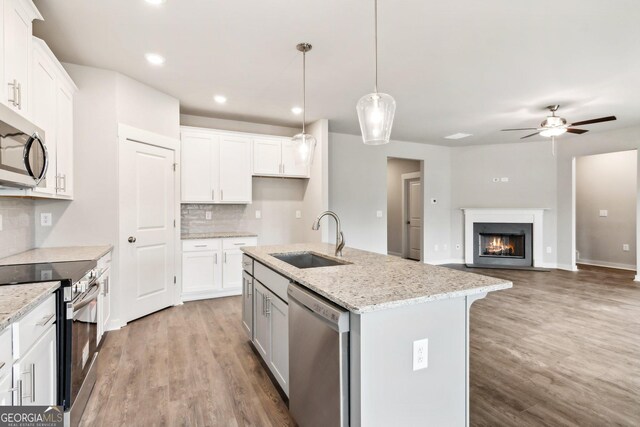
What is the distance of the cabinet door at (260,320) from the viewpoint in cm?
236

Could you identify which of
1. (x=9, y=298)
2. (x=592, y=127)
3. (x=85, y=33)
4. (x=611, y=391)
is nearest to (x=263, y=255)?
(x=9, y=298)

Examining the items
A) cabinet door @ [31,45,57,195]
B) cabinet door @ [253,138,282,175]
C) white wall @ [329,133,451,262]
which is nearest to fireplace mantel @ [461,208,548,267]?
white wall @ [329,133,451,262]

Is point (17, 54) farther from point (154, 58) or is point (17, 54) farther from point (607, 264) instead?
point (607, 264)

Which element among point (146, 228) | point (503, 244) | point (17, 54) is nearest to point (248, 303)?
point (146, 228)

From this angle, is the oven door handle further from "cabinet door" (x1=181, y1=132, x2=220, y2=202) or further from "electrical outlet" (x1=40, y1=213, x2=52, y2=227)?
"cabinet door" (x1=181, y1=132, x2=220, y2=202)

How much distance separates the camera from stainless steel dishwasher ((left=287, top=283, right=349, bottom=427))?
1321mm

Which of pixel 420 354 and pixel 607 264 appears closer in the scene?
pixel 420 354

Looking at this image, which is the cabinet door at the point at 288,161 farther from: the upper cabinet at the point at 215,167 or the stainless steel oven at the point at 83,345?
the stainless steel oven at the point at 83,345

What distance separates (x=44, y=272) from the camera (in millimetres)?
1868

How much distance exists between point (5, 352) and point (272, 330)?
4.49 feet

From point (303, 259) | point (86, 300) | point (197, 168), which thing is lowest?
point (86, 300)

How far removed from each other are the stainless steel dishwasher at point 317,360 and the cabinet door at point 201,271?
286cm

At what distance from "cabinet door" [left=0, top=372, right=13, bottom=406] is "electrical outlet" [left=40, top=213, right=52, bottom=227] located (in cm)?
240

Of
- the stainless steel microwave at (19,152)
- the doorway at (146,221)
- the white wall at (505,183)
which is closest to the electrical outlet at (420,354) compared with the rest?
the stainless steel microwave at (19,152)
